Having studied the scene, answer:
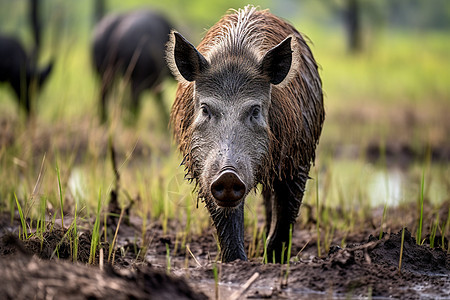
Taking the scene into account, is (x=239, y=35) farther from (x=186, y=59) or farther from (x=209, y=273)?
(x=209, y=273)

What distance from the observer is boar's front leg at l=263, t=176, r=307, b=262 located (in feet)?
16.3

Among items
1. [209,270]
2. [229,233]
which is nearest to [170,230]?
[229,233]

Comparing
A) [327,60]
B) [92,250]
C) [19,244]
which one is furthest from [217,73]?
[327,60]

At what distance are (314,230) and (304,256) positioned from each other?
2.14 feet

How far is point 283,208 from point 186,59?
132cm

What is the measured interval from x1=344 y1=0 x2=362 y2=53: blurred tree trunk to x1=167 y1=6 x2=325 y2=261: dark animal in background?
29.0 m

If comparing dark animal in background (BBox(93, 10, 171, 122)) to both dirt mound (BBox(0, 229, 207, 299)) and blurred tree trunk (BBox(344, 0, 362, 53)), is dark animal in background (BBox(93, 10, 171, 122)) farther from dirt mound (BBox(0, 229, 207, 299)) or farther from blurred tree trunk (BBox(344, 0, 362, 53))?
blurred tree trunk (BBox(344, 0, 362, 53))

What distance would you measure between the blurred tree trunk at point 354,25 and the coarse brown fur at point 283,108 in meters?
28.9

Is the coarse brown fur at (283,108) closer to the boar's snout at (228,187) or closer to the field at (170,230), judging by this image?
the field at (170,230)

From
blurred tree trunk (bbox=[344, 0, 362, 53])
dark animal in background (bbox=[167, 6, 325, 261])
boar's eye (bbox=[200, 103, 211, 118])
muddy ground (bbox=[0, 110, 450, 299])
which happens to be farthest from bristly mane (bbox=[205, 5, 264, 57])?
blurred tree trunk (bbox=[344, 0, 362, 53])

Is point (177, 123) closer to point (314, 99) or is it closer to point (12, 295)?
point (314, 99)

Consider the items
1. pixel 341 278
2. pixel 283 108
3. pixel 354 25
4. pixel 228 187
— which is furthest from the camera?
pixel 354 25

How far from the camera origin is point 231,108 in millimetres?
4191

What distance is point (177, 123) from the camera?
4.77 metres
